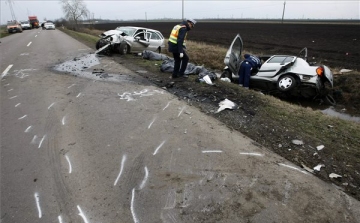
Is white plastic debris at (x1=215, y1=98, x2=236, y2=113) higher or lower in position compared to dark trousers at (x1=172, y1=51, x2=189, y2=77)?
lower

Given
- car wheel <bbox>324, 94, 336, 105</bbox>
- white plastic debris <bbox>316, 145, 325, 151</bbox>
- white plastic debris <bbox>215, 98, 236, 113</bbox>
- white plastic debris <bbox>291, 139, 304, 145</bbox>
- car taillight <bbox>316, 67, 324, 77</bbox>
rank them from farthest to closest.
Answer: car wheel <bbox>324, 94, 336, 105</bbox> → car taillight <bbox>316, 67, 324, 77</bbox> → white plastic debris <bbox>215, 98, 236, 113</bbox> → white plastic debris <bbox>291, 139, 304, 145</bbox> → white plastic debris <bbox>316, 145, 325, 151</bbox>

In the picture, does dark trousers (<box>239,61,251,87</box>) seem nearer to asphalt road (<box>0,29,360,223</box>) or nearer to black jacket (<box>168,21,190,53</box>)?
black jacket (<box>168,21,190,53</box>)

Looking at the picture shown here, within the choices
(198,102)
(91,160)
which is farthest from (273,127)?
(91,160)

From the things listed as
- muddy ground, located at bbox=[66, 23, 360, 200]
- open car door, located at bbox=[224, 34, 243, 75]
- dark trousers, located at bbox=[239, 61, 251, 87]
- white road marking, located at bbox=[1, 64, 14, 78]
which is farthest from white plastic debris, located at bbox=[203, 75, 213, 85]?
white road marking, located at bbox=[1, 64, 14, 78]

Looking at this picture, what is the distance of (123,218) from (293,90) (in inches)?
280

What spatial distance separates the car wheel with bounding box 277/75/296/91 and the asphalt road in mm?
4035

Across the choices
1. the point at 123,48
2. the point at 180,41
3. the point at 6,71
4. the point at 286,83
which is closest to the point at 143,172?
the point at 180,41

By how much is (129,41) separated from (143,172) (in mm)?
11303

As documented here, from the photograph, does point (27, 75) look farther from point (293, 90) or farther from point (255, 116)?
point (293, 90)

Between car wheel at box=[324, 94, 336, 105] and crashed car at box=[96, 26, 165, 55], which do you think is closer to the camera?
car wheel at box=[324, 94, 336, 105]

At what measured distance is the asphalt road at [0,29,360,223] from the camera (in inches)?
112

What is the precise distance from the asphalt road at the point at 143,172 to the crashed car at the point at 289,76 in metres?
4.05

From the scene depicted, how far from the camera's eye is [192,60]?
1468 centimetres

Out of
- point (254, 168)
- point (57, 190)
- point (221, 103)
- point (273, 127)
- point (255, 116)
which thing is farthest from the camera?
point (221, 103)
